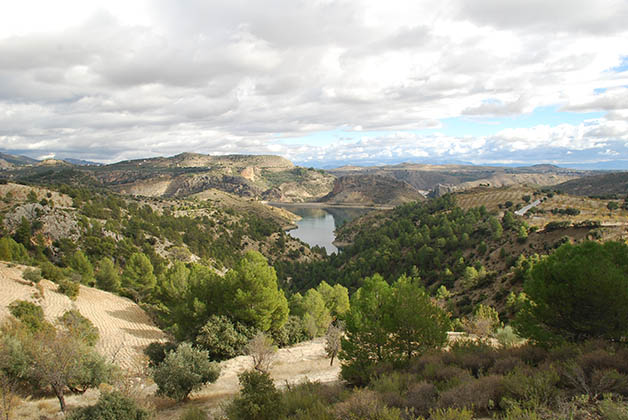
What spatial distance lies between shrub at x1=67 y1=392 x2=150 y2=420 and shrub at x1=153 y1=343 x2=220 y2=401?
4.18m

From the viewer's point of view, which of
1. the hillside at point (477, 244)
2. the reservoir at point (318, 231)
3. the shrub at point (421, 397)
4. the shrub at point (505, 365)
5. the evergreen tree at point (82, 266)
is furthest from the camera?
the reservoir at point (318, 231)

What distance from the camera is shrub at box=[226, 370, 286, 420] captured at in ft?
30.5

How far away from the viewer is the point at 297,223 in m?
177

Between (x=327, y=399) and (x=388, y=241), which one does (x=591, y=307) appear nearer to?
(x=327, y=399)

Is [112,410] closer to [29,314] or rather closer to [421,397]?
[421,397]

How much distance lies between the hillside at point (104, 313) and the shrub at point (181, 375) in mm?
9432

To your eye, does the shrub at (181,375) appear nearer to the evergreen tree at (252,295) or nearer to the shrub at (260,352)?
the shrub at (260,352)

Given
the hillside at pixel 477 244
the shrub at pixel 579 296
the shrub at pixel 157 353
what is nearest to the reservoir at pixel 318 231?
the hillside at pixel 477 244

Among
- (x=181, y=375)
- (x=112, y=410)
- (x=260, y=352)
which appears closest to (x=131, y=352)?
(x=260, y=352)

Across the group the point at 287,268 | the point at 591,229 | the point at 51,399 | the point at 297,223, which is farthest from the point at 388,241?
the point at 297,223

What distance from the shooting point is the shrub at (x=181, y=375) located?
14289 millimetres

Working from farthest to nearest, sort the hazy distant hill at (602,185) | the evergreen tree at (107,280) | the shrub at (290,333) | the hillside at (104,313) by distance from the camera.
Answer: the hazy distant hill at (602,185) → the evergreen tree at (107,280) → the shrub at (290,333) → the hillside at (104,313)

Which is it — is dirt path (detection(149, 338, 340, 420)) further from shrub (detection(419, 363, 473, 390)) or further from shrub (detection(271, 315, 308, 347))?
shrub (detection(419, 363, 473, 390))

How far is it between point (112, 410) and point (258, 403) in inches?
172
